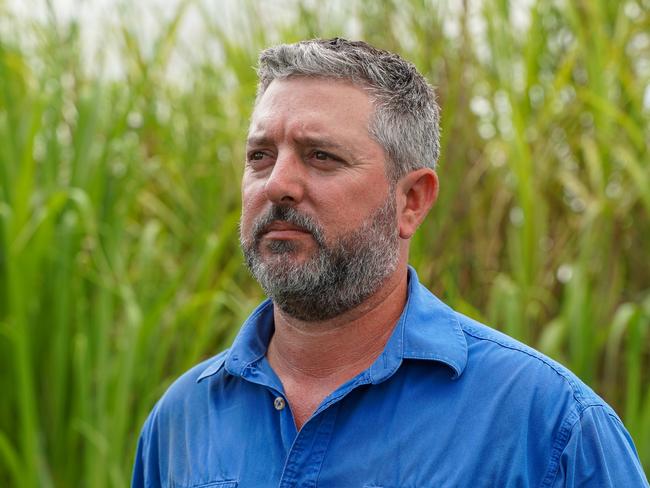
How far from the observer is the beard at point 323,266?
67.6 inches

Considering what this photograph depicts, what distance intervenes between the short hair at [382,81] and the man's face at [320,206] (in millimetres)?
22

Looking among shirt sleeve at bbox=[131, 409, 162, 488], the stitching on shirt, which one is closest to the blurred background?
shirt sleeve at bbox=[131, 409, 162, 488]

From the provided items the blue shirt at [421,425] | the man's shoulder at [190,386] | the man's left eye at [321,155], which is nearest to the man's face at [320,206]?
the man's left eye at [321,155]

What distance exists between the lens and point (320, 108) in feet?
5.74

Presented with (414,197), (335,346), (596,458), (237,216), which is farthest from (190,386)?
(237,216)

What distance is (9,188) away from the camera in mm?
3254

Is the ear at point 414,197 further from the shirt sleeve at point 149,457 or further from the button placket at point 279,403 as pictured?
the shirt sleeve at point 149,457

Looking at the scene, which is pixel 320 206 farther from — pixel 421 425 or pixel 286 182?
pixel 421 425

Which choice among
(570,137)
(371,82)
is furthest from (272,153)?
(570,137)

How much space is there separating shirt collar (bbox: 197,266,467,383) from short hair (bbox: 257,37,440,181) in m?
0.23

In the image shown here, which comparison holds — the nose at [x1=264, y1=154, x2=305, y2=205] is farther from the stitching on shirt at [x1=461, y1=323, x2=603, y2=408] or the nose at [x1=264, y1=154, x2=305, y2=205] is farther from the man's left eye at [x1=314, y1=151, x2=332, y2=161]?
the stitching on shirt at [x1=461, y1=323, x2=603, y2=408]

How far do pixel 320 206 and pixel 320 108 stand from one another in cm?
17

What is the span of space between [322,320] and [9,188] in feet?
5.95

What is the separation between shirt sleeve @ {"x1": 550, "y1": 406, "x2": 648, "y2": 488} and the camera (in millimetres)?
1502
